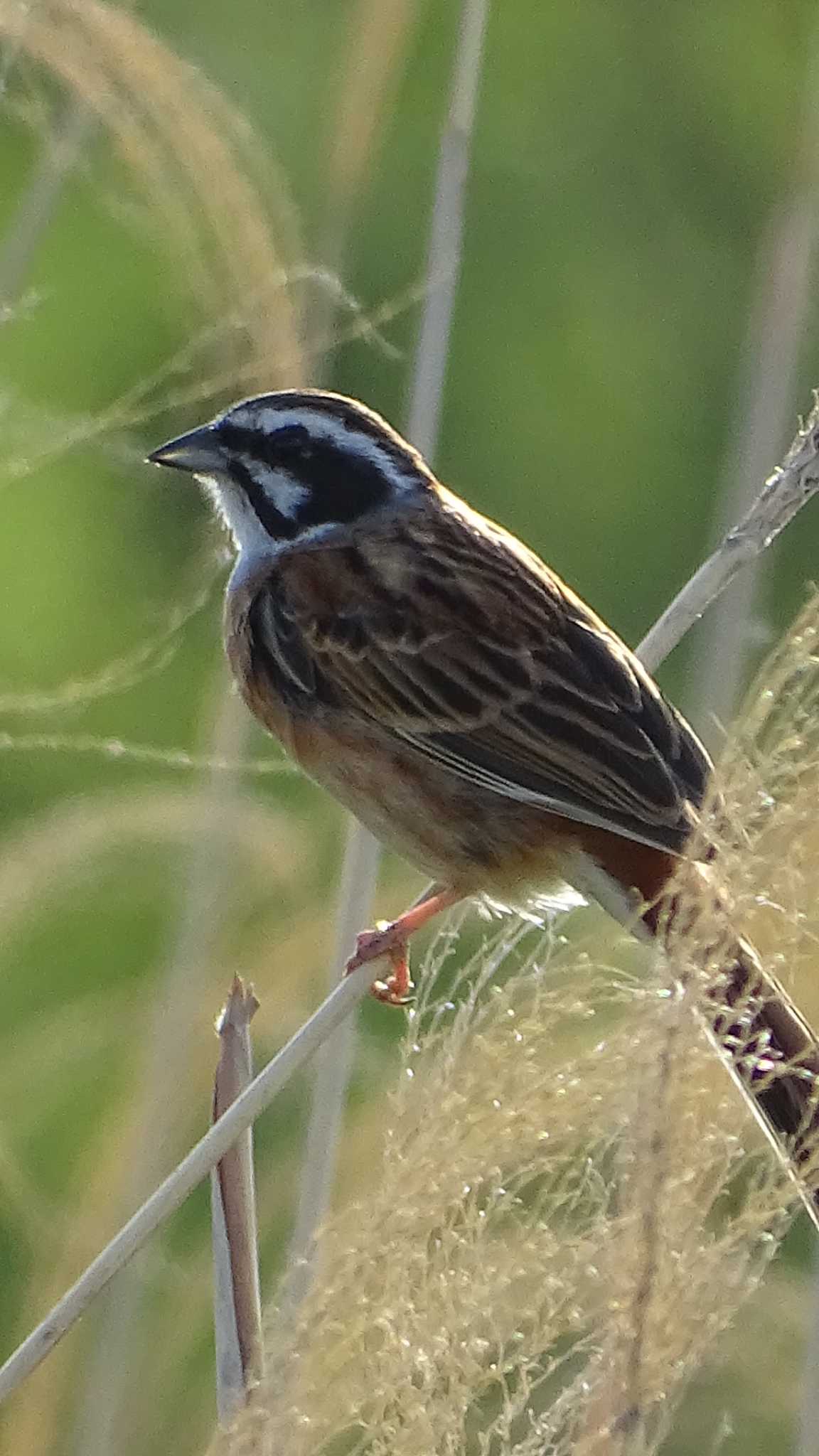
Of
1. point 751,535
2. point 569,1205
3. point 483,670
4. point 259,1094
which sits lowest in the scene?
point 259,1094

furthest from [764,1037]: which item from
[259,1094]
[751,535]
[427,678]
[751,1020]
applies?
[427,678]

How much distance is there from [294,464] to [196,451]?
169 millimetres

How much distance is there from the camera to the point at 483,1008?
7.22 feet

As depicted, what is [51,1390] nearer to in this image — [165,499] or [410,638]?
[410,638]

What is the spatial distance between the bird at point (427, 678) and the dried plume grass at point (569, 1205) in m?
1.01

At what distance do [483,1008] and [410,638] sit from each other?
1459mm

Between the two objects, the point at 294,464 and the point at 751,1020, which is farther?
the point at 294,464

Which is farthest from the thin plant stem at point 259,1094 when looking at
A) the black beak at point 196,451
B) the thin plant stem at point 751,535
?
the black beak at point 196,451

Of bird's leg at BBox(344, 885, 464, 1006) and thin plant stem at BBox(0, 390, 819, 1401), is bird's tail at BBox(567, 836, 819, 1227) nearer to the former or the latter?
thin plant stem at BBox(0, 390, 819, 1401)

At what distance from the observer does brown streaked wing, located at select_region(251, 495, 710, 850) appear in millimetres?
3312

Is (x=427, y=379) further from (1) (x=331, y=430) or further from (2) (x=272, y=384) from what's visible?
(1) (x=331, y=430)

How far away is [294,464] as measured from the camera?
3.74m

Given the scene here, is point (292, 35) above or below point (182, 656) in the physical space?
above

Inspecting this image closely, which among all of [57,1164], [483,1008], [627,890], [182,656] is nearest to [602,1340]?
[483,1008]
